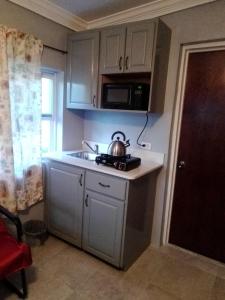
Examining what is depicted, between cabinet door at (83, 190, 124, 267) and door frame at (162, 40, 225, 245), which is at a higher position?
door frame at (162, 40, 225, 245)

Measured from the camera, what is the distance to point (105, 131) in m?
2.78

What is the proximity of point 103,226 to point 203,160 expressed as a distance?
117 cm

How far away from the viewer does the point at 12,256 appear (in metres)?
1.52

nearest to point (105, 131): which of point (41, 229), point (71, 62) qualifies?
point (71, 62)

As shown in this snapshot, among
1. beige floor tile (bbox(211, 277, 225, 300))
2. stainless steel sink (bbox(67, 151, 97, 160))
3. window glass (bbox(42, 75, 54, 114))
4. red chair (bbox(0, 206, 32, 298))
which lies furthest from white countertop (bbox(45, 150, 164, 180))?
beige floor tile (bbox(211, 277, 225, 300))

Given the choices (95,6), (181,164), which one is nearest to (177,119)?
(181,164)

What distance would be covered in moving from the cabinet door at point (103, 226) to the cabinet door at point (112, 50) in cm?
124

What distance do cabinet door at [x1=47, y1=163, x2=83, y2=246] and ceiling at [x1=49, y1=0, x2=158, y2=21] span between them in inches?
63.7

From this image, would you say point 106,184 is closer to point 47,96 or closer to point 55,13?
point 47,96

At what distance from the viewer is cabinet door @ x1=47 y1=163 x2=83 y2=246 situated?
2254mm

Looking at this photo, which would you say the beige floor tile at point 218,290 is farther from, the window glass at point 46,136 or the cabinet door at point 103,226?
the window glass at point 46,136

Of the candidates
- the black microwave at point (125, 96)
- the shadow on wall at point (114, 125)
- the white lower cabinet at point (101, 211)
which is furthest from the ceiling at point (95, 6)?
the white lower cabinet at point (101, 211)

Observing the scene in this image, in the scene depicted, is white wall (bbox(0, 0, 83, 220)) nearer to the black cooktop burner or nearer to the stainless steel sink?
the stainless steel sink

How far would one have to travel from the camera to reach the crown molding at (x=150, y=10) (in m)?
2.05
